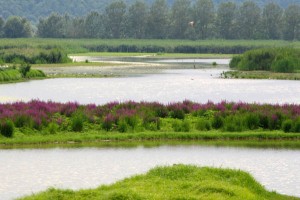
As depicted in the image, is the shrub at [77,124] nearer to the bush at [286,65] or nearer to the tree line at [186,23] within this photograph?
the bush at [286,65]

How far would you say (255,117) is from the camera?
3275 cm

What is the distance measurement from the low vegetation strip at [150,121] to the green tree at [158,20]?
517 ft

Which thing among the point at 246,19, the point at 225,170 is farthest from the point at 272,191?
the point at 246,19

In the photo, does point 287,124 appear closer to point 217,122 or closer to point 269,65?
point 217,122

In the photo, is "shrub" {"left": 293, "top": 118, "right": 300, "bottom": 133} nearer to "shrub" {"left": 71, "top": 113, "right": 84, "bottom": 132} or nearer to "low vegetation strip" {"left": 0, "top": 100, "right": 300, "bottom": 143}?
"low vegetation strip" {"left": 0, "top": 100, "right": 300, "bottom": 143}

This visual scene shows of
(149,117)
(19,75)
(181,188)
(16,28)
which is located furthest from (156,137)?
(16,28)

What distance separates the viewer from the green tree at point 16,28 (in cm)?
18600

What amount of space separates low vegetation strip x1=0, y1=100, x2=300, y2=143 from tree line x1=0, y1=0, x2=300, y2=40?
140 meters

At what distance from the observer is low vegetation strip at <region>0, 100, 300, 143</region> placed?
31.1 m

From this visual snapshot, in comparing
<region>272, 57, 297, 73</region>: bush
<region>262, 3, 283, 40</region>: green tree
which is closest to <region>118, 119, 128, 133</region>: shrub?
<region>272, 57, 297, 73</region>: bush

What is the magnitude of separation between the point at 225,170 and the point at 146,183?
2290 millimetres

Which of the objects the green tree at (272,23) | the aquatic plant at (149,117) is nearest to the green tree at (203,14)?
the green tree at (272,23)

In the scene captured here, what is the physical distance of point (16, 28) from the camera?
7407 inches

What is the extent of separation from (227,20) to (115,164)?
531 ft
